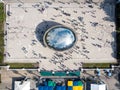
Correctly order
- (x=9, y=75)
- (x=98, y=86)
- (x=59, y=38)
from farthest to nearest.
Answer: (x=9, y=75)
(x=98, y=86)
(x=59, y=38)

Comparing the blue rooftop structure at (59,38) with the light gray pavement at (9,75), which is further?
A: the light gray pavement at (9,75)

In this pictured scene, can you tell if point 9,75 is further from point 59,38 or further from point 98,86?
point 98,86

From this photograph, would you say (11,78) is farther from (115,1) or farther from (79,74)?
(115,1)

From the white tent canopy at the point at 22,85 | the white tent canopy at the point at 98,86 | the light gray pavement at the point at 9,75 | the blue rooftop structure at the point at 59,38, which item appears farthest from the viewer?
the light gray pavement at the point at 9,75

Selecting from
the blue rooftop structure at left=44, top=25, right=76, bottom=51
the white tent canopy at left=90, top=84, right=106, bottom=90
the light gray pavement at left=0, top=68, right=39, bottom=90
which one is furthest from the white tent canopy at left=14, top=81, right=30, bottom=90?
the white tent canopy at left=90, top=84, right=106, bottom=90

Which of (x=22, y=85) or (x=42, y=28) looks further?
(x=42, y=28)

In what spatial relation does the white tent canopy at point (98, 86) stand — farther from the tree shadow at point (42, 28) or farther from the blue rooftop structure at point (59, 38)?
the tree shadow at point (42, 28)

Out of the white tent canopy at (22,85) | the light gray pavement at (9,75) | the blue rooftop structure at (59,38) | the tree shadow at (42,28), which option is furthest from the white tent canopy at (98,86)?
the tree shadow at (42,28)

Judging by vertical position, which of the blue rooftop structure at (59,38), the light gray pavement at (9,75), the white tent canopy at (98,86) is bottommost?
the white tent canopy at (98,86)

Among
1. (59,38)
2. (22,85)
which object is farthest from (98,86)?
(22,85)
